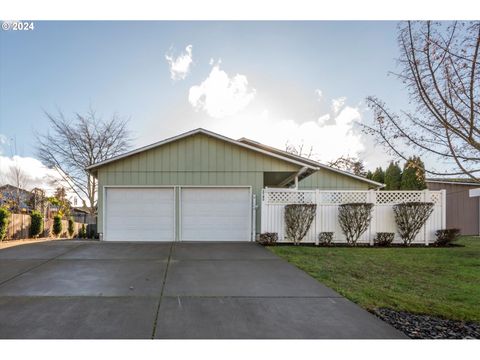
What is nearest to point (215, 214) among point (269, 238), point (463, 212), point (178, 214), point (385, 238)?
point (178, 214)

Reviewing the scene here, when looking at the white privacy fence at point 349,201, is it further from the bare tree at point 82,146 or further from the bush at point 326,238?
the bare tree at point 82,146

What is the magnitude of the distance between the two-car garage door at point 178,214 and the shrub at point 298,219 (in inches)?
58.8

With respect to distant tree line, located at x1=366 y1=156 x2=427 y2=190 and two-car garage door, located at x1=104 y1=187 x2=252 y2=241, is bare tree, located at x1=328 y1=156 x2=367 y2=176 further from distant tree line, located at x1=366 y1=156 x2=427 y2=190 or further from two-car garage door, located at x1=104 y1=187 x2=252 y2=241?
two-car garage door, located at x1=104 y1=187 x2=252 y2=241

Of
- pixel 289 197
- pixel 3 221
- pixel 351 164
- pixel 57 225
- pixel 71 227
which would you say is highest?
pixel 351 164

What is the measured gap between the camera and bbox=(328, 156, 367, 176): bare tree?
25314 millimetres

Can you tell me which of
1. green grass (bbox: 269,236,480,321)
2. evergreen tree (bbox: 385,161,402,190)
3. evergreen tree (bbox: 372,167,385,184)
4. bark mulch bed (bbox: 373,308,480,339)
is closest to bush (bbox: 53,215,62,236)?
green grass (bbox: 269,236,480,321)

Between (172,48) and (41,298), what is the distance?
7.15m

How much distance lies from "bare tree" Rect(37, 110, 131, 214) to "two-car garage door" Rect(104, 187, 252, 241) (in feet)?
44.9

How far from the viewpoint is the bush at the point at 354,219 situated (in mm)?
8930

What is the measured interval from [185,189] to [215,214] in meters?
1.42

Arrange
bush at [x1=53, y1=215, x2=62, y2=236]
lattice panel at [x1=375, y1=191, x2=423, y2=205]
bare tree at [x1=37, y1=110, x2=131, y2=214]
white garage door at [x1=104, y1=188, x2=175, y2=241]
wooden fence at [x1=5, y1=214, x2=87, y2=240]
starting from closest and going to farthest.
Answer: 1. lattice panel at [x1=375, y1=191, x2=423, y2=205]
2. white garage door at [x1=104, y1=188, x2=175, y2=241]
3. wooden fence at [x1=5, y1=214, x2=87, y2=240]
4. bush at [x1=53, y1=215, x2=62, y2=236]
5. bare tree at [x1=37, y1=110, x2=131, y2=214]

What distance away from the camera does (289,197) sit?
9328 millimetres

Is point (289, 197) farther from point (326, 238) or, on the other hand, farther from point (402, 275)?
point (402, 275)

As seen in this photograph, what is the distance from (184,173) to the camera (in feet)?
32.3
